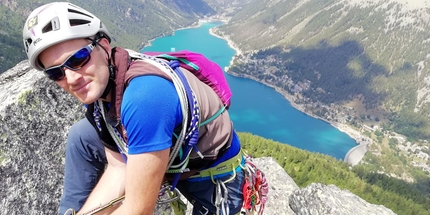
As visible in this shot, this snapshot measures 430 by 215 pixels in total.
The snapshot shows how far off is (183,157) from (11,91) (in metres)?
2.53

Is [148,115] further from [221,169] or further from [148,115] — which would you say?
[221,169]

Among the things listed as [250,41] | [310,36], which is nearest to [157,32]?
[250,41]

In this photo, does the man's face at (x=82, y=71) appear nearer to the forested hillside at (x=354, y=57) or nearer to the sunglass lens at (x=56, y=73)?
the sunglass lens at (x=56, y=73)

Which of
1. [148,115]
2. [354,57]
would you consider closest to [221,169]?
[148,115]

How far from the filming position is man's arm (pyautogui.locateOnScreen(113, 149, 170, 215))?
1.59 meters

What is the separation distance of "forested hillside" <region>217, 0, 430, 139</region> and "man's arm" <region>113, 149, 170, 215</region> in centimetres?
10544

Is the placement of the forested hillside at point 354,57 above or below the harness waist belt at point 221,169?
below

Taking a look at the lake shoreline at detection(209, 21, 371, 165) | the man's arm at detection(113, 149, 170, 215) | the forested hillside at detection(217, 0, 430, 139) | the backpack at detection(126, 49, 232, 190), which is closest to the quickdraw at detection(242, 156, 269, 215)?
the backpack at detection(126, 49, 232, 190)

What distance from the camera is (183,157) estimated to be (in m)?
2.00

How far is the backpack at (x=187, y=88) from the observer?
5.83 feet

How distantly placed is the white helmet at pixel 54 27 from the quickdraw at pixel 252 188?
184 centimetres

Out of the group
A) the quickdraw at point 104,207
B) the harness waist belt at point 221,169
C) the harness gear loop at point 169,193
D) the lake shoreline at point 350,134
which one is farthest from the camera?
the lake shoreline at point 350,134

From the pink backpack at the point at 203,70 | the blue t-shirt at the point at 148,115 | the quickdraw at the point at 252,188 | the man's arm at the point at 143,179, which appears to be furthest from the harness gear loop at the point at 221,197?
the blue t-shirt at the point at 148,115

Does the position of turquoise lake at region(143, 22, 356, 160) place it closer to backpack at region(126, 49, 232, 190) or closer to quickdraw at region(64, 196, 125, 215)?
backpack at region(126, 49, 232, 190)
